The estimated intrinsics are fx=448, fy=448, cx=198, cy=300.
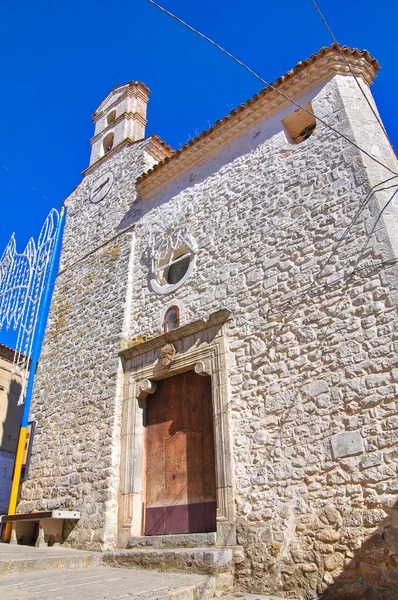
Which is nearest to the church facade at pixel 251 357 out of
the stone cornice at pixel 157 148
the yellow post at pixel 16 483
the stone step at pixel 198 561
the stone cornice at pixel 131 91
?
the stone step at pixel 198 561

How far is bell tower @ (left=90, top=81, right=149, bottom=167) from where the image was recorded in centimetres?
1030

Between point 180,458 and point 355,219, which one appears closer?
point 355,219

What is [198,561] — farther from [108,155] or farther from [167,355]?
[108,155]

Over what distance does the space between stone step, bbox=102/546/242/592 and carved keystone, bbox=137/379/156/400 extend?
214cm

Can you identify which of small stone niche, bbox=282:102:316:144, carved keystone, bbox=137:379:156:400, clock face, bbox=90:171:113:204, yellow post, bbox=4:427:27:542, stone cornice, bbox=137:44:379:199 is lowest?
yellow post, bbox=4:427:27:542

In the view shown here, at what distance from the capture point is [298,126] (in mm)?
6656

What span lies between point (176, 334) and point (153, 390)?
0.92m

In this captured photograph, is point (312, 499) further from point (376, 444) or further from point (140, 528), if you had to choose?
point (140, 528)

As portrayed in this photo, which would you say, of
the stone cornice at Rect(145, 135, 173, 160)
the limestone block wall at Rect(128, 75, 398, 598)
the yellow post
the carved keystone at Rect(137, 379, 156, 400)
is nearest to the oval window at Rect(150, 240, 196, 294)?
the limestone block wall at Rect(128, 75, 398, 598)

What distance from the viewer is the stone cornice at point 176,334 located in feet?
19.2

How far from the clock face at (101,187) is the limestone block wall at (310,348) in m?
3.65

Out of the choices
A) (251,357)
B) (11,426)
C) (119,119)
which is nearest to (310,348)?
(251,357)

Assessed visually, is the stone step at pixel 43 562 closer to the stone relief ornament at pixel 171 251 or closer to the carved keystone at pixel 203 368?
the carved keystone at pixel 203 368

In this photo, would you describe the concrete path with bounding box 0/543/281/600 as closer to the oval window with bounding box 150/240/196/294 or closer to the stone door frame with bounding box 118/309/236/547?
the stone door frame with bounding box 118/309/236/547
